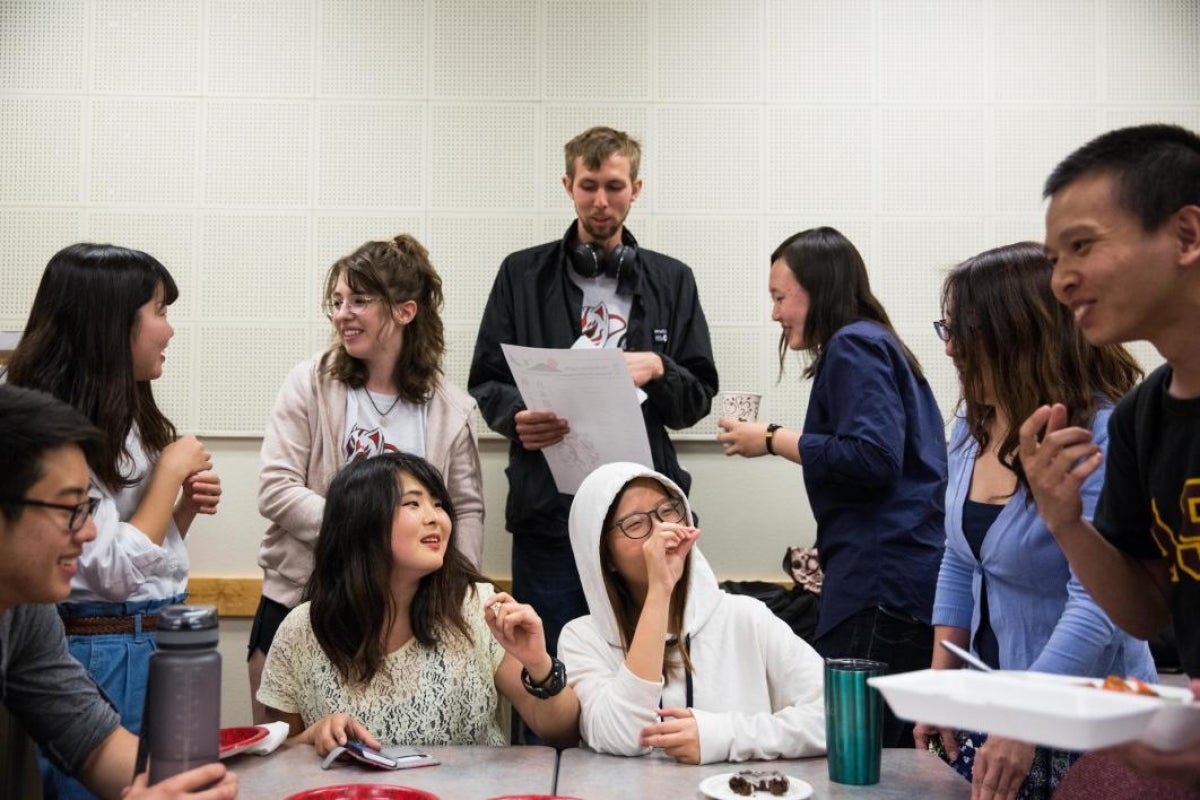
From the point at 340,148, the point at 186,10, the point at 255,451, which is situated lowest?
the point at 255,451

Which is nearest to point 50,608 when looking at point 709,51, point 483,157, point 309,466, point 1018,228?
point 309,466

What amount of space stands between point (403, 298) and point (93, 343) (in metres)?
0.94

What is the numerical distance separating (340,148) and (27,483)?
2.63 m

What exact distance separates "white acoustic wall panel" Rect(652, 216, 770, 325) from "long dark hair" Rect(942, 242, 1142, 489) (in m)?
1.87

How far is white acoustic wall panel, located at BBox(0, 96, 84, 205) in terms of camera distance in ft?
13.1

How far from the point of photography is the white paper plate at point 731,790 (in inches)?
66.4

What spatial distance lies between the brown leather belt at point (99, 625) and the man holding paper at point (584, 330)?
119cm

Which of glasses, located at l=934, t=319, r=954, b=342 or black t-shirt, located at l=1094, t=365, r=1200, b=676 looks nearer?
black t-shirt, located at l=1094, t=365, r=1200, b=676

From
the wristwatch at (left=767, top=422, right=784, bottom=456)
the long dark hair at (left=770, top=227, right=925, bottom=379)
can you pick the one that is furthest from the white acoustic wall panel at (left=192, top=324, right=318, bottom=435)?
the long dark hair at (left=770, top=227, right=925, bottom=379)

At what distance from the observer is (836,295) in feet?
9.75

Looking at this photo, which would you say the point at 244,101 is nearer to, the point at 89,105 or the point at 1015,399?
the point at 89,105

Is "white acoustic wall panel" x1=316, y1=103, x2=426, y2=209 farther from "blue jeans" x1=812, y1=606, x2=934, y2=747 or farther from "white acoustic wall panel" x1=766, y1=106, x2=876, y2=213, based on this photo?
"blue jeans" x1=812, y1=606, x2=934, y2=747

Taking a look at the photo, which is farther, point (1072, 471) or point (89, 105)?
point (89, 105)

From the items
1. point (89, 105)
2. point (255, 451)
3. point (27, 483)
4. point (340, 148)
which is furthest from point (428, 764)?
point (89, 105)
